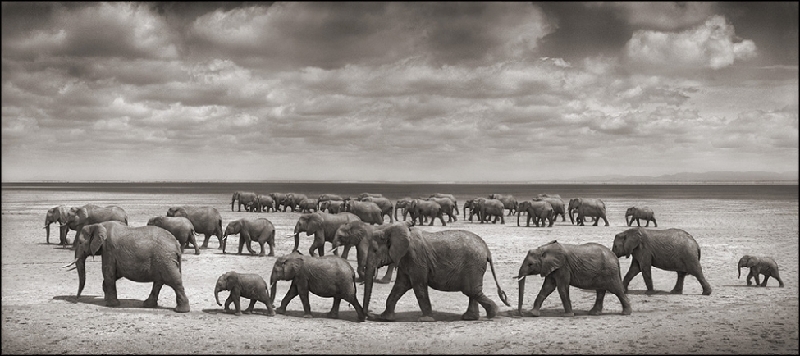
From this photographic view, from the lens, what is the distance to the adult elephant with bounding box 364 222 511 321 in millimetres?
13758

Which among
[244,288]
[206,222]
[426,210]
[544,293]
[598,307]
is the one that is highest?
[206,222]

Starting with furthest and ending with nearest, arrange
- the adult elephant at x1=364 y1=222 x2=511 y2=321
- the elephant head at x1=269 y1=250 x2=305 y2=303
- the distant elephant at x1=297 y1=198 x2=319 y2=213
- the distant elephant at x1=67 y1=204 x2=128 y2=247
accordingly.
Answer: the distant elephant at x1=297 y1=198 x2=319 y2=213, the distant elephant at x1=67 y1=204 x2=128 y2=247, the elephant head at x1=269 y1=250 x2=305 y2=303, the adult elephant at x1=364 y1=222 x2=511 y2=321

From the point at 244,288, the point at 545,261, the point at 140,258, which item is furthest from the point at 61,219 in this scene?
the point at 545,261

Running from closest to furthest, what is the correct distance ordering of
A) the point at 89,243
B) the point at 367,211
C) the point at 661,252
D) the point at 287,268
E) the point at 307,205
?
1. the point at 287,268
2. the point at 89,243
3. the point at 661,252
4. the point at 367,211
5. the point at 307,205

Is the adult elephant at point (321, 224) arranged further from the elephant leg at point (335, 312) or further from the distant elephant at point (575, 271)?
the distant elephant at point (575, 271)

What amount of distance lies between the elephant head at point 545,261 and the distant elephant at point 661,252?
12.1ft

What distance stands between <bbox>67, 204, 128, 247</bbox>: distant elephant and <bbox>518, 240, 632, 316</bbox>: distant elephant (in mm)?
19308

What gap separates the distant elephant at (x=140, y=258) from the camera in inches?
553

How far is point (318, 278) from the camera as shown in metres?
14.1

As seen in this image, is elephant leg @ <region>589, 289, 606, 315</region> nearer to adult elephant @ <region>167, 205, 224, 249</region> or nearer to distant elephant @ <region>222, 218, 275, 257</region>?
distant elephant @ <region>222, 218, 275, 257</region>

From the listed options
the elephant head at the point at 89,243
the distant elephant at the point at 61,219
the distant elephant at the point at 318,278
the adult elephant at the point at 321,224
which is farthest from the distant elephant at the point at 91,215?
the distant elephant at the point at 318,278

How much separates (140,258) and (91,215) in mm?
14709

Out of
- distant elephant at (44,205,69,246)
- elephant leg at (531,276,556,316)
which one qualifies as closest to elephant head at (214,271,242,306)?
elephant leg at (531,276,556,316)

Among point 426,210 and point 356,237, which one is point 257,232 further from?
point 426,210
